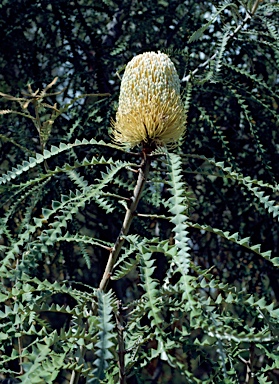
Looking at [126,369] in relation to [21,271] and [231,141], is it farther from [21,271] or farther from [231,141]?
[231,141]

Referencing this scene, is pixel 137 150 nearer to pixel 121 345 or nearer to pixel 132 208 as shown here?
pixel 132 208

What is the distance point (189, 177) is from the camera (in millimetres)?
2018

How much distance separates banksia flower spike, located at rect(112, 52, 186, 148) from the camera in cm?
99

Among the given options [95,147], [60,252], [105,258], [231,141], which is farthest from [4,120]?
[231,141]

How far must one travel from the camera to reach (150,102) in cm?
98

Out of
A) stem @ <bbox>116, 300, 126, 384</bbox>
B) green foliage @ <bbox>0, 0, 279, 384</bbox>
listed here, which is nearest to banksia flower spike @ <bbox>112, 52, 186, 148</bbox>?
green foliage @ <bbox>0, 0, 279, 384</bbox>

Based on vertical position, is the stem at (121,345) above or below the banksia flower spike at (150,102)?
below

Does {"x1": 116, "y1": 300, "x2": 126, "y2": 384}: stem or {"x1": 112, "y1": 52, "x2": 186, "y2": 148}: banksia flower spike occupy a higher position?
{"x1": 112, "y1": 52, "x2": 186, "y2": 148}: banksia flower spike

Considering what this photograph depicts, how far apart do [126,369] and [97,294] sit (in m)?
0.18

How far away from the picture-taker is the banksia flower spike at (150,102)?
0.99m

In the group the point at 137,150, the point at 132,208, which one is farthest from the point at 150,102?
the point at 137,150

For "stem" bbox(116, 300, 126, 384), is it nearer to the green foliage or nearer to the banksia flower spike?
the green foliage

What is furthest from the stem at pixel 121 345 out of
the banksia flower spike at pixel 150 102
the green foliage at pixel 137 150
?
the banksia flower spike at pixel 150 102

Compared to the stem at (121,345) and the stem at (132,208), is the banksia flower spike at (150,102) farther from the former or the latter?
the stem at (121,345)
